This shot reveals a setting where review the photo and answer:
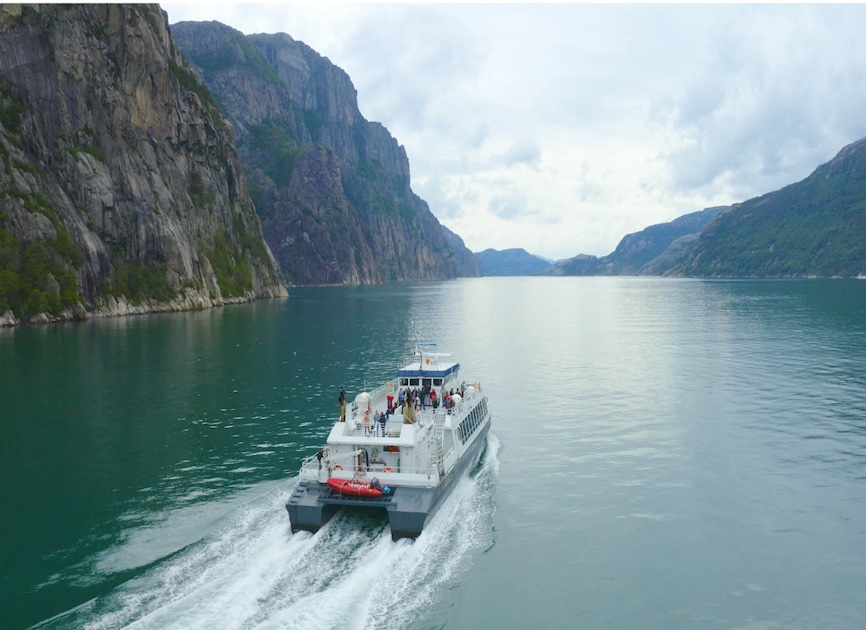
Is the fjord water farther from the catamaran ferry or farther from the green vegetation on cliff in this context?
the green vegetation on cliff

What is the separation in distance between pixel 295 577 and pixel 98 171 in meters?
134

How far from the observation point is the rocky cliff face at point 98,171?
113188mm

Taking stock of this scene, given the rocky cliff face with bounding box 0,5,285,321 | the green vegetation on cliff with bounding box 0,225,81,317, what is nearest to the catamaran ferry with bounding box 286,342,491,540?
the green vegetation on cliff with bounding box 0,225,81,317

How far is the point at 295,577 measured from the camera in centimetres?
2312

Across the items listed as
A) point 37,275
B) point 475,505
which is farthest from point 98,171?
point 475,505

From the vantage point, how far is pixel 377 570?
2378 centimetres

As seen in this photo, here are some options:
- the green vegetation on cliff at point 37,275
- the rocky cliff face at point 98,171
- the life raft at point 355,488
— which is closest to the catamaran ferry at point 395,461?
the life raft at point 355,488

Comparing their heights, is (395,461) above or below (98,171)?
below

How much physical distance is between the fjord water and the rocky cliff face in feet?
160

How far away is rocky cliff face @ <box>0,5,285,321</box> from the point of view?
371 ft

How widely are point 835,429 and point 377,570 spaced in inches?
1430

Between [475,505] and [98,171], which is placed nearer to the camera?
[475,505]

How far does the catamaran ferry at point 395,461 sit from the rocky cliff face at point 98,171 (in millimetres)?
98040

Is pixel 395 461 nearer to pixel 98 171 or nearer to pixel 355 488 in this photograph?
pixel 355 488
